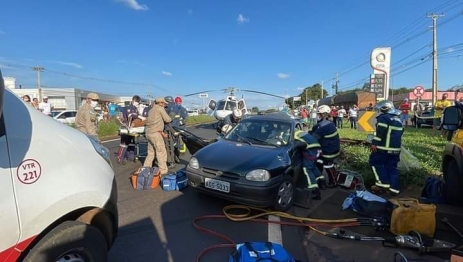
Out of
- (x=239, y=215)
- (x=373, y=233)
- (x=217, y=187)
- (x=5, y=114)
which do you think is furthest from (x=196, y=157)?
(x=5, y=114)

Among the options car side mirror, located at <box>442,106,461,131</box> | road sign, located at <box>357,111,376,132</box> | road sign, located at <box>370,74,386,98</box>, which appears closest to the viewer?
car side mirror, located at <box>442,106,461,131</box>

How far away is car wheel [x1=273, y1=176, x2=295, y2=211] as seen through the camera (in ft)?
16.6

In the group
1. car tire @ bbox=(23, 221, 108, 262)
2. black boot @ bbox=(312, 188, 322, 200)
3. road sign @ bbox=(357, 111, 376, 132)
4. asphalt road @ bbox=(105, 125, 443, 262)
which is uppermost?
road sign @ bbox=(357, 111, 376, 132)

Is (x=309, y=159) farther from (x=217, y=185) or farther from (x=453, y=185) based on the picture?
(x=453, y=185)

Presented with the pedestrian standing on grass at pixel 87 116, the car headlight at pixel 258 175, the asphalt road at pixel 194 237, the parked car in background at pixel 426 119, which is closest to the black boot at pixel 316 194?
the asphalt road at pixel 194 237

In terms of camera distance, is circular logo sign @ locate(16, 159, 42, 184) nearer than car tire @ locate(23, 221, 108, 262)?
Yes

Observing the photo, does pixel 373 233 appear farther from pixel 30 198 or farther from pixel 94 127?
pixel 94 127

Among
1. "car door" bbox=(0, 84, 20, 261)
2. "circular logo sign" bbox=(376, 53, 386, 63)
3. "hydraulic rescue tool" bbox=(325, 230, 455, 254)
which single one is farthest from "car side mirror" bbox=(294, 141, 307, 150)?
"circular logo sign" bbox=(376, 53, 386, 63)

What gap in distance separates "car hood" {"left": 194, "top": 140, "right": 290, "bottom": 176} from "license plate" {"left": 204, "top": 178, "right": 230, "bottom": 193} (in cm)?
20

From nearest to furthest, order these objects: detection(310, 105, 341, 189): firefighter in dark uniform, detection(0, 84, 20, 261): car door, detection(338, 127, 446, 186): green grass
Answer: detection(0, 84, 20, 261): car door
detection(310, 105, 341, 189): firefighter in dark uniform
detection(338, 127, 446, 186): green grass

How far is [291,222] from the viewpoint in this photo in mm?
4766

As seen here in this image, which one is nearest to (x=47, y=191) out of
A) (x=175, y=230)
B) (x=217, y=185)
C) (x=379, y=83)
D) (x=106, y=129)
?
(x=175, y=230)

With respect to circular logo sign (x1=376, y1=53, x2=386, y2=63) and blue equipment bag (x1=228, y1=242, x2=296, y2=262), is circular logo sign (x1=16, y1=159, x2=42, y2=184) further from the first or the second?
circular logo sign (x1=376, y1=53, x2=386, y2=63)

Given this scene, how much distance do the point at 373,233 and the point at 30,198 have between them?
4063mm
